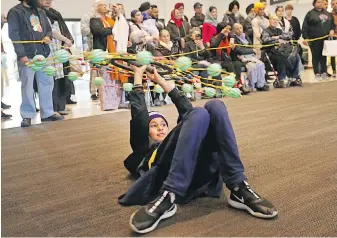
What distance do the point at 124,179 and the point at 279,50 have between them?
4905mm

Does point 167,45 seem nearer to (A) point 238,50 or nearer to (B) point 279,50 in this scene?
(A) point 238,50

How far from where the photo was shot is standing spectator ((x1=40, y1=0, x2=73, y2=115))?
453 cm

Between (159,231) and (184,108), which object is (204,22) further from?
(159,231)

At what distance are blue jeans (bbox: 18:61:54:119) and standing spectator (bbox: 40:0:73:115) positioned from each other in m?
0.22

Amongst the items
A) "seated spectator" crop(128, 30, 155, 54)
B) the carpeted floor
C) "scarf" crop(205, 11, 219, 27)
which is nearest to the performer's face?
the carpeted floor

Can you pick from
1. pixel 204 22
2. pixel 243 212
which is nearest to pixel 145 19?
pixel 204 22

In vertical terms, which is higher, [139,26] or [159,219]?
[139,26]

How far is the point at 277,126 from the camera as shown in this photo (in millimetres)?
3504

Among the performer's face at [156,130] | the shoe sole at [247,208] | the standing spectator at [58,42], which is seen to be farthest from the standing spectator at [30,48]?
the shoe sole at [247,208]

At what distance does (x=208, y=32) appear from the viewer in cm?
616

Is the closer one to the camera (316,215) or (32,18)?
(316,215)

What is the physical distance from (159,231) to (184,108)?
2.03 feet

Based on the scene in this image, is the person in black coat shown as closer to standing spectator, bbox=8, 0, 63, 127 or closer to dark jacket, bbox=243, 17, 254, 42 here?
standing spectator, bbox=8, 0, 63, 127

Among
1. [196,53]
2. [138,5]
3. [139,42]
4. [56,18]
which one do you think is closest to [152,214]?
[56,18]
